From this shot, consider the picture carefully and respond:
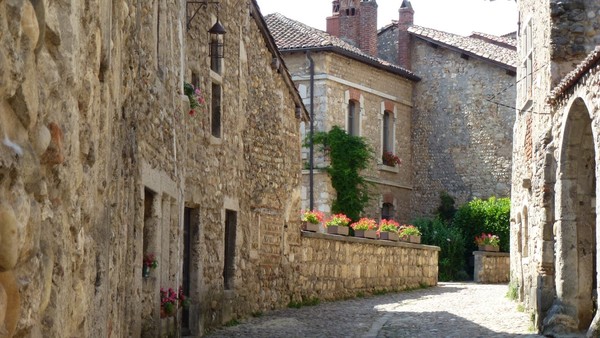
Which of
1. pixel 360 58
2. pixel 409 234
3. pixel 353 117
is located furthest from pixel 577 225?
pixel 353 117

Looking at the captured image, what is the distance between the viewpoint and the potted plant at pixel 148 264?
9375 millimetres

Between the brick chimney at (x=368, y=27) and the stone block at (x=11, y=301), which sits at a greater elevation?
the brick chimney at (x=368, y=27)

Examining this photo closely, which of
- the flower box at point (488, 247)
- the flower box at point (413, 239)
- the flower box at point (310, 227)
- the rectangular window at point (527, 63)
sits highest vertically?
the rectangular window at point (527, 63)

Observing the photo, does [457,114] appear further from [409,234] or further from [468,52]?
[409,234]

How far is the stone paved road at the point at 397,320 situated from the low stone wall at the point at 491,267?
7.81 meters

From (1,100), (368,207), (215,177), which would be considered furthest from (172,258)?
(368,207)

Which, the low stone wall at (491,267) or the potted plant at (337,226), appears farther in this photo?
the low stone wall at (491,267)

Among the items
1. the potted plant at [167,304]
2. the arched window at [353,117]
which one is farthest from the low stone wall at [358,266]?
the potted plant at [167,304]

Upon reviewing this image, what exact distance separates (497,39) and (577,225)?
1004 inches

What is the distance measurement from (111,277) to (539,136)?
10290 mm

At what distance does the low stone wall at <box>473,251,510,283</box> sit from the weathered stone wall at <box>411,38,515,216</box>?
3.24m

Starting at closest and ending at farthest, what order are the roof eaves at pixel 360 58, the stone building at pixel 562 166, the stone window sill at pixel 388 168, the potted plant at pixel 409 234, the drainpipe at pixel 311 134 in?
the stone building at pixel 562 166, the potted plant at pixel 409 234, the drainpipe at pixel 311 134, the roof eaves at pixel 360 58, the stone window sill at pixel 388 168

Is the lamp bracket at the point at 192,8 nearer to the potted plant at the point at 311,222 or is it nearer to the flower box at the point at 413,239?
the potted plant at the point at 311,222

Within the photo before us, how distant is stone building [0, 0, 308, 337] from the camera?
2984 mm
